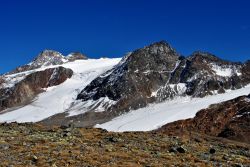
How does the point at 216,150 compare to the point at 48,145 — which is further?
the point at 216,150

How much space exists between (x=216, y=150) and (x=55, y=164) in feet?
57.3

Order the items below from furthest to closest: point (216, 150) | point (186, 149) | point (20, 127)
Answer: point (20, 127)
point (216, 150)
point (186, 149)

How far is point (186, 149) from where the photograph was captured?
4047 cm

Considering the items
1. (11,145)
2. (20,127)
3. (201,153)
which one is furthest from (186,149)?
(20,127)

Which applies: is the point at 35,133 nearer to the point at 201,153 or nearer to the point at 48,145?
the point at 48,145

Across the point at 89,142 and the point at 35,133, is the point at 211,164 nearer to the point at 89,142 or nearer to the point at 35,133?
the point at 89,142

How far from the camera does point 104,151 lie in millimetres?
37156

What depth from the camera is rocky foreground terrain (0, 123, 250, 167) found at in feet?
107

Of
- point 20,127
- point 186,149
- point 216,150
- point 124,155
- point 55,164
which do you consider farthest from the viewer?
point 20,127

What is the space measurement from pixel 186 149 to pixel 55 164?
13263mm

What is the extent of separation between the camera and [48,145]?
3753 cm

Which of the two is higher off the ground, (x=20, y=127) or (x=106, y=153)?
(x=20, y=127)

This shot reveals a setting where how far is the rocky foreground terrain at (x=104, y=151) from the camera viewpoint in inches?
1289

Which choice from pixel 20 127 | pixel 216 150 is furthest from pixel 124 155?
pixel 20 127
